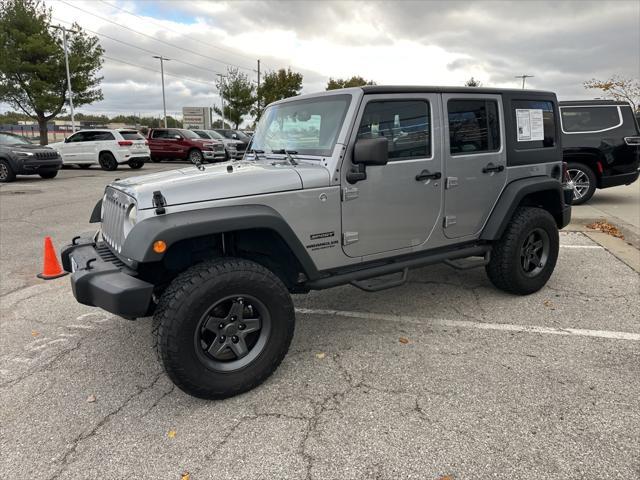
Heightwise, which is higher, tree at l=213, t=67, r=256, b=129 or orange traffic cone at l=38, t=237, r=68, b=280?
tree at l=213, t=67, r=256, b=129

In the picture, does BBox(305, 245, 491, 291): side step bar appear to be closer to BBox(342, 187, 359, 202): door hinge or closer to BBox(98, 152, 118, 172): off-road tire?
BBox(342, 187, 359, 202): door hinge

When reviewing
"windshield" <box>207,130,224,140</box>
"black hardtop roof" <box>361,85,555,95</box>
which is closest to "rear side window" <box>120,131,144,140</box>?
"windshield" <box>207,130,224,140</box>

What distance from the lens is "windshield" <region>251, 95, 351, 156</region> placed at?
10.5ft

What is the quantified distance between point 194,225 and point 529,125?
326 centimetres

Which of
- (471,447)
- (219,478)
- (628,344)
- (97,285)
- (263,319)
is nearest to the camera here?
(219,478)

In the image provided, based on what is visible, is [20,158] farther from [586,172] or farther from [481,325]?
[586,172]

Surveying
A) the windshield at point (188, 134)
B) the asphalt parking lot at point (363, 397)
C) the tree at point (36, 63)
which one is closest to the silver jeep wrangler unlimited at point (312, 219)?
the asphalt parking lot at point (363, 397)

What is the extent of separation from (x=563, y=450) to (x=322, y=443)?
122cm

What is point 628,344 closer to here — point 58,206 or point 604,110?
point 604,110

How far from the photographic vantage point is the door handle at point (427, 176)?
341cm

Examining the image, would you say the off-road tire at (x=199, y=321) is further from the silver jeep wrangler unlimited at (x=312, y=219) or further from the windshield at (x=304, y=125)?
the windshield at (x=304, y=125)

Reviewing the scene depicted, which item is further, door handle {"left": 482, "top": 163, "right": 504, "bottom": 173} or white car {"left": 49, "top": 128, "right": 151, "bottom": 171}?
white car {"left": 49, "top": 128, "right": 151, "bottom": 171}

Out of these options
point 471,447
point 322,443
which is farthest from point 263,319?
point 471,447

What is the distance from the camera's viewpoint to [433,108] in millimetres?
3508
